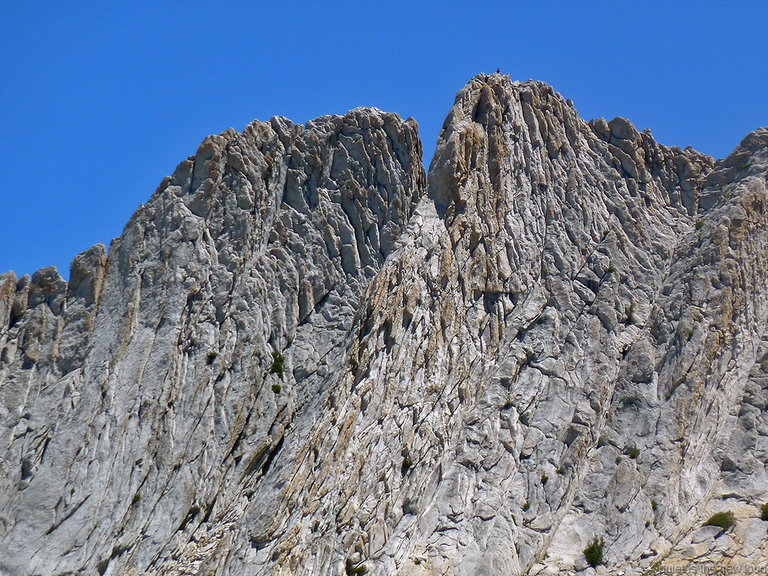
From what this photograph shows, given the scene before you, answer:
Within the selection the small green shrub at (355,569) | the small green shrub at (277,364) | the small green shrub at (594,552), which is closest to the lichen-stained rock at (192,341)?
the small green shrub at (277,364)

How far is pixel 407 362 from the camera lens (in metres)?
28.8

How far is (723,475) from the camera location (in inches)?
1143

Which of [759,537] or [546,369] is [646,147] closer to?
[546,369]

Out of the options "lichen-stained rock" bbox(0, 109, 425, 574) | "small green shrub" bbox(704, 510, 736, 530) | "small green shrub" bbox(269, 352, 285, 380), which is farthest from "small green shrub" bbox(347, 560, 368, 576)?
"small green shrub" bbox(704, 510, 736, 530)

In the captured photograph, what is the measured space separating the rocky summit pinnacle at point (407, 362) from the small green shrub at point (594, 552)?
0.22 ft

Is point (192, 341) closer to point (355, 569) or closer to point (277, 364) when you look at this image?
point (277, 364)

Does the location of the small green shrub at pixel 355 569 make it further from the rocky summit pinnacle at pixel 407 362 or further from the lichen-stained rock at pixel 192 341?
the lichen-stained rock at pixel 192 341

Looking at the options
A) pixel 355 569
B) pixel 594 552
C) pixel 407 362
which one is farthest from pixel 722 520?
pixel 355 569

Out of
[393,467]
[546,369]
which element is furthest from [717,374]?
[393,467]

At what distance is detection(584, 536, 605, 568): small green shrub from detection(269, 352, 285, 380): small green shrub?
1196 centimetres

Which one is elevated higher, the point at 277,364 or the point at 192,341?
the point at 192,341

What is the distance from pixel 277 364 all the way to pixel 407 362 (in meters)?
5.29

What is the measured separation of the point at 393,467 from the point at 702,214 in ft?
57.6

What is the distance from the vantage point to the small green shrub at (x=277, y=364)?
3123 centimetres
